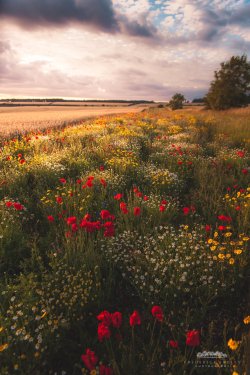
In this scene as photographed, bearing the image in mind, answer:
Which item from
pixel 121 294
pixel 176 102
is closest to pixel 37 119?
pixel 121 294

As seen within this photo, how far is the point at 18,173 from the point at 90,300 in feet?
14.8

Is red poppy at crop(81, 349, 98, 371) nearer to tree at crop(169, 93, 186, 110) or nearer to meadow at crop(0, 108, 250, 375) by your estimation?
meadow at crop(0, 108, 250, 375)

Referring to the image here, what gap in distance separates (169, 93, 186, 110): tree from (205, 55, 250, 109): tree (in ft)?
81.5

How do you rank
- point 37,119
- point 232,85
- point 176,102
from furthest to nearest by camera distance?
point 176,102, point 232,85, point 37,119

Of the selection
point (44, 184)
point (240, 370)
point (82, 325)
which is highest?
point (44, 184)

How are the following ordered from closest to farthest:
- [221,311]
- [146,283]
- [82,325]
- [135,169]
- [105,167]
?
1. [82,325]
2. [221,311]
3. [146,283]
4. [135,169]
5. [105,167]

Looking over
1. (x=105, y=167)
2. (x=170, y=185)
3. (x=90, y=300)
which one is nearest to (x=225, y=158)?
(x=170, y=185)

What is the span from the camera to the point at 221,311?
2.86 meters

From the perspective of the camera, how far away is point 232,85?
125ft

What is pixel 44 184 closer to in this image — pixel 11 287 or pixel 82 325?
pixel 11 287

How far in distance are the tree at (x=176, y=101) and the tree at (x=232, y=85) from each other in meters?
24.9

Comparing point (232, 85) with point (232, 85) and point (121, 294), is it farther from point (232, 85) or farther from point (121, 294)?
point (121, 294)

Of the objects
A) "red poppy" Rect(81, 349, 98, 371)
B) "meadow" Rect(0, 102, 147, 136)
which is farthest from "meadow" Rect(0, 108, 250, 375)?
"meadow" Rect(0, 102, 147, 136)

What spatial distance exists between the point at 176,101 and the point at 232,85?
27.0 meters
